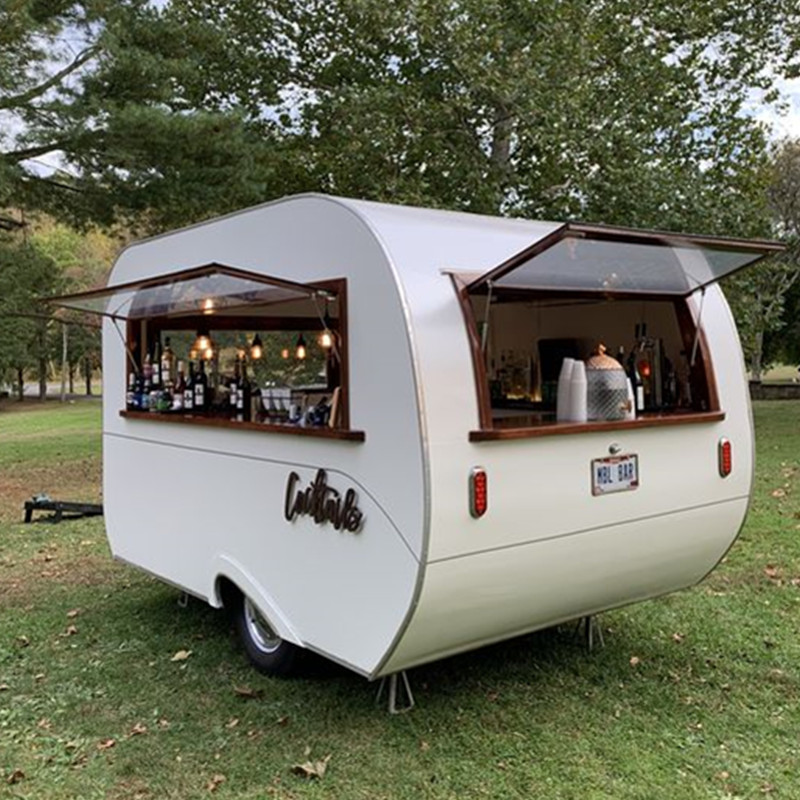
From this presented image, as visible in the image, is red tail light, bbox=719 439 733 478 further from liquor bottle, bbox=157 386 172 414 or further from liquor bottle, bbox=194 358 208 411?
liquor bottle, bbox=157 386 172 414

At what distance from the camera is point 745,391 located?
4090 millimetres

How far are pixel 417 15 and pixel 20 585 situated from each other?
323 inches

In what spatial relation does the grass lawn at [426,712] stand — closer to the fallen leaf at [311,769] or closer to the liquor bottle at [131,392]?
the fallen leaf at [311,769]

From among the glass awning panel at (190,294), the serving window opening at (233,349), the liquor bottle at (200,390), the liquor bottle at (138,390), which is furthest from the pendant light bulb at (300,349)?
the liquor bottle at (138,390)

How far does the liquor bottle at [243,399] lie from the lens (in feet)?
14.5

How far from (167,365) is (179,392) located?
280 millimetres

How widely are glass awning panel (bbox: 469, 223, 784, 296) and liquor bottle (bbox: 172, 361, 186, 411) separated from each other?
92.3 inches

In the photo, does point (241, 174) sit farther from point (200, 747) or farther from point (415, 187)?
point (200, 747)

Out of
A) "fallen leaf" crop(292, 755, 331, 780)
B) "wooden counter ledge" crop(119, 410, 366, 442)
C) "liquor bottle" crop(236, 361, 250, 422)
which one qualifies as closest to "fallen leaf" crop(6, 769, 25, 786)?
"fallen leaf" crop(292, 755, 331, 780)

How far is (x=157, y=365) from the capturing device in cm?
513

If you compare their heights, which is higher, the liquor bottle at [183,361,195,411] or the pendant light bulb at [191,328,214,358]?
the pendant light bulb at [191,328,214,358]

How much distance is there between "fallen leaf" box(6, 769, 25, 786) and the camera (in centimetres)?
318

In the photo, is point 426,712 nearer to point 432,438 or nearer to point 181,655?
point 432,438

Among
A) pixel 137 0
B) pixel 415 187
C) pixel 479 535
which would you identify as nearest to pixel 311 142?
pixel 415 187
